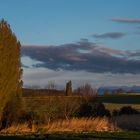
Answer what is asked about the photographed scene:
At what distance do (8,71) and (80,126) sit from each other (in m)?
8.21

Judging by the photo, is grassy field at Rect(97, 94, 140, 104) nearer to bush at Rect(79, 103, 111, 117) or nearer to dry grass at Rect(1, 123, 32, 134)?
bush at Rect(79, 103, 111, 117)

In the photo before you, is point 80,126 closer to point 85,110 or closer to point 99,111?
point 85,110

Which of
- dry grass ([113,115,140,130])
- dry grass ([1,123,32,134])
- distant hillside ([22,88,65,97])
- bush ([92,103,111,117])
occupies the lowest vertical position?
dry grass ([1,123,32,134])

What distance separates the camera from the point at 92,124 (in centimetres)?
4572

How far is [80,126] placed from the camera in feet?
149

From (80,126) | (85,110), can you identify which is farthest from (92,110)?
(80,126)

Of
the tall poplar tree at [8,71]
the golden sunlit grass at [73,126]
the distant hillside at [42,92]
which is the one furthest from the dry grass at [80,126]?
the distant hillside at [42,92]

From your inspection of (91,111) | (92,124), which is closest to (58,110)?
(91,111)

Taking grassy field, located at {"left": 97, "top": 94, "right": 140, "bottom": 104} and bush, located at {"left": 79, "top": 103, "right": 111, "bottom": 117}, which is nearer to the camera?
bush, located at {"left": 79, "top": 103, "right": 111, "bottom": 117}

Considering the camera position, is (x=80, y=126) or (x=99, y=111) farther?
(x=99, y=111)

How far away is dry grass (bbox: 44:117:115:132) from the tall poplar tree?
4.81 m

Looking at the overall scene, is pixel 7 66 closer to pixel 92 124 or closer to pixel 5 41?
pixel 5 41

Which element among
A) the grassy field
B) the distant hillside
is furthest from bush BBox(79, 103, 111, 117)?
the grassy field

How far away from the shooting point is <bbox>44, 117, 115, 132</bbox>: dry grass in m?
45.0
